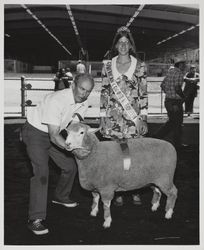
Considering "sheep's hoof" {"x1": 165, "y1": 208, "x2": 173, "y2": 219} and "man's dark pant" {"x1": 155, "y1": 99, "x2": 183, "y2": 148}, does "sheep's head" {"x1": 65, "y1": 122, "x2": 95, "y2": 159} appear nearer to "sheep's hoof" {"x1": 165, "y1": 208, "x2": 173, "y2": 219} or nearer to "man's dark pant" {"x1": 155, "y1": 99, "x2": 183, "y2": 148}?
"sheep's hoof" {"x1": 165, "y1": 208, "x2": 173, "y2": 219}

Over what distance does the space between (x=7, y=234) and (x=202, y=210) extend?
5.64ft

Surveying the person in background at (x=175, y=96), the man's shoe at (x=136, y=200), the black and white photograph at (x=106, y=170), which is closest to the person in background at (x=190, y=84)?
the person in background at (x=175, y=96)

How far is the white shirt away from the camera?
121 inches

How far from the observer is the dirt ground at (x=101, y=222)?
316cm

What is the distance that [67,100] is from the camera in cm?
314

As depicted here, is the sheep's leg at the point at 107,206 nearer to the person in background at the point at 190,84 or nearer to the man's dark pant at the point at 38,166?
the man's dark pant at the point at 38,166

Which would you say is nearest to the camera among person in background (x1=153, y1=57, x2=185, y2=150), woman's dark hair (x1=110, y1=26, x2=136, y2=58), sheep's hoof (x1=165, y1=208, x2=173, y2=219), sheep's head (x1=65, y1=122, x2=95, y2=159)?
sheep's head (x1=65, y1=122, x2=95, y2=159)

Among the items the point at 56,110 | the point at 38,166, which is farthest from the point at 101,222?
the point at 56,110

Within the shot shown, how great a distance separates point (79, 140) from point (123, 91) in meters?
0.73

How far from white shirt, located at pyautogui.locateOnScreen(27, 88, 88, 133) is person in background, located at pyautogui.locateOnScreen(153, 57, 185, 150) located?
3.21m

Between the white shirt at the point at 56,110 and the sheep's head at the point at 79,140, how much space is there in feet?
0.42

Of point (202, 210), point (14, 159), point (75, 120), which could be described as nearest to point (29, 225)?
point (75, 120)

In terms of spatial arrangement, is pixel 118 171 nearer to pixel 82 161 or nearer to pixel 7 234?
pixel 82 161

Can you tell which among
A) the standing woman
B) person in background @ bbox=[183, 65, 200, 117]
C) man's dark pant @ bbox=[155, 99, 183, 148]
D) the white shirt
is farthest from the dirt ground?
person in background @ bbox=[183, 65, 200, 117]
